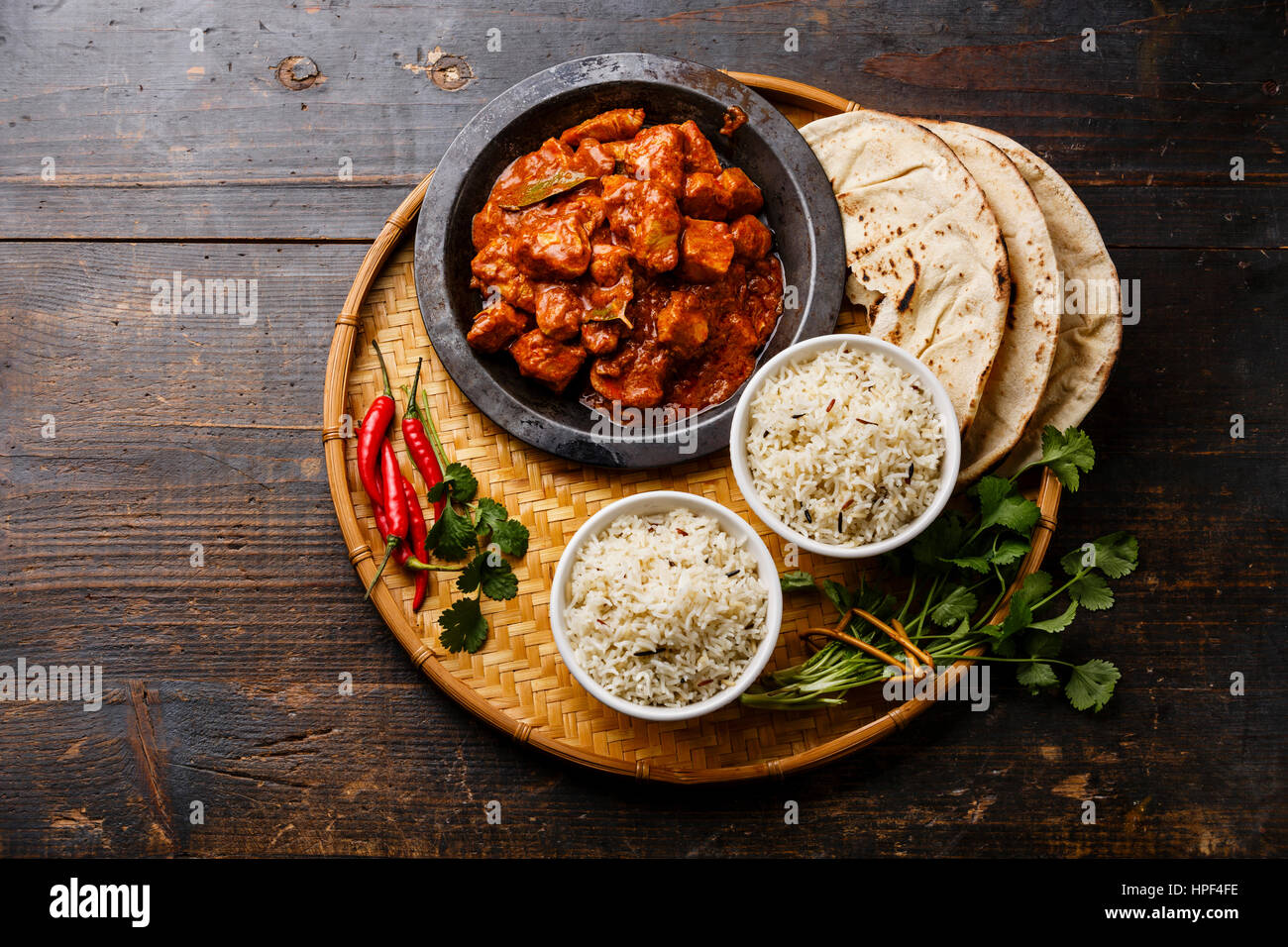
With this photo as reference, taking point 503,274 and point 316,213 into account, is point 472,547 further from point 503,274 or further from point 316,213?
point 316,213

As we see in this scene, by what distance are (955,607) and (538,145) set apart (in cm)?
217

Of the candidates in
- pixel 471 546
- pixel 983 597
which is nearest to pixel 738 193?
pixel 471 546

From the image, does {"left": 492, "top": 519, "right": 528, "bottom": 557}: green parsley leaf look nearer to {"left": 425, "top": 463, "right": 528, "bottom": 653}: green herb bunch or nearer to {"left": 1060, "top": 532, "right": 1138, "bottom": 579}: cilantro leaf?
{"left": 425, "top": 463, "right": 528, "bottom": 653}: green herb bunch

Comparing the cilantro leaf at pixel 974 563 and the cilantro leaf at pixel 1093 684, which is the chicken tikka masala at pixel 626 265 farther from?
the cilantro leaf at pixel 1093 684

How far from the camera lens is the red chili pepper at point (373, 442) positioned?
2941 mm

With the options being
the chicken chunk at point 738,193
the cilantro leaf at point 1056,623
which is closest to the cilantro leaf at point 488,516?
the chicken chunk at point 738,193

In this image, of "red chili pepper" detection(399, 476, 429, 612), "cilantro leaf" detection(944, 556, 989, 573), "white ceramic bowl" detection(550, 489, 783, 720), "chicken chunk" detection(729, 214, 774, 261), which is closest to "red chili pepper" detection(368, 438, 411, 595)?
"red chili pepper" detection(399, 476, 429, 612)

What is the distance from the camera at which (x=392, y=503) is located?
9.64 feet

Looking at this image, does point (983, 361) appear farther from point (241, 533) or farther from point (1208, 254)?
point (241, 533)

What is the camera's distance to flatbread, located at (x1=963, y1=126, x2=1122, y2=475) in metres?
2.84

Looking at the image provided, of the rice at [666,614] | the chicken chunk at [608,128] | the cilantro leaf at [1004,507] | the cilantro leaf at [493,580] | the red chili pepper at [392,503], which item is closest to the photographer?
the rice at [666,614]

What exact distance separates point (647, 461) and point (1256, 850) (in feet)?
8.38

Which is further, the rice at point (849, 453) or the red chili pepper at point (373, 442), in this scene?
the red chili pepper at point (373, 442)

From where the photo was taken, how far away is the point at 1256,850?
9.93 feet
